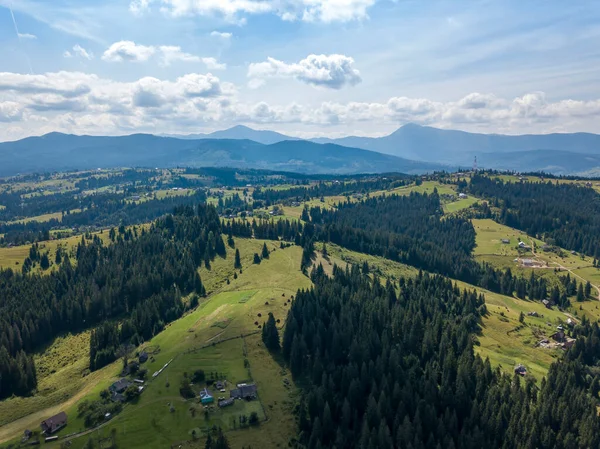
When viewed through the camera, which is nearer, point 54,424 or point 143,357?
point 54,424

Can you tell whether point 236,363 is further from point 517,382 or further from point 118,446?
point 517,382

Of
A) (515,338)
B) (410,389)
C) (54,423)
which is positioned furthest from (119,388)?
(515,338)

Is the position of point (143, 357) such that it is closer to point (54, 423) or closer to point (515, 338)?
point (54, 423)

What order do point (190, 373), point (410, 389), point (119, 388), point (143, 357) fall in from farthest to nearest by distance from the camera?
point (143, 357)
point (190, 373)
point (119, 388)
point (410, 389)

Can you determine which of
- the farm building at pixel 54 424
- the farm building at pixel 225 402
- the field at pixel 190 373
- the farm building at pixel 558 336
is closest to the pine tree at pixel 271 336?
the field at pixel 190 373

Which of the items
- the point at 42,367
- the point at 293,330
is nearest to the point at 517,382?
the point at 293,330

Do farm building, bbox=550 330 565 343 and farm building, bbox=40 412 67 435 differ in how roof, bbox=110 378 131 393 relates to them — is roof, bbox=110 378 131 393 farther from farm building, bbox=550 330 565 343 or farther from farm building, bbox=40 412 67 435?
farm building, bbox=550 330 565 343

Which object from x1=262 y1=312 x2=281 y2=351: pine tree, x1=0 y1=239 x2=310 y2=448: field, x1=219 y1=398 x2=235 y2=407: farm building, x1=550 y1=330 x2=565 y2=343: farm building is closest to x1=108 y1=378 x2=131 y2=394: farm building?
x1=0 y1=239 x2=310 y2=448: field
